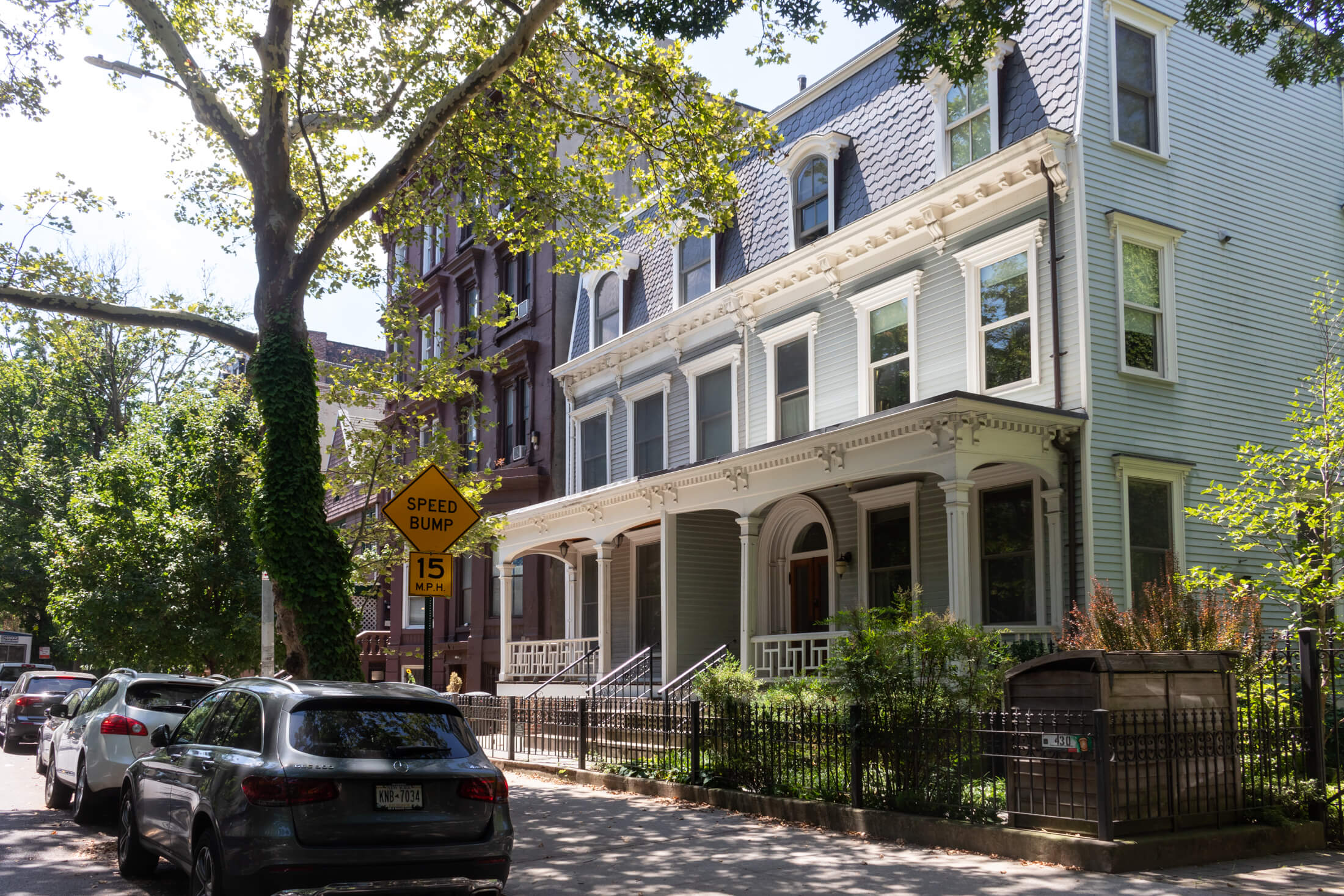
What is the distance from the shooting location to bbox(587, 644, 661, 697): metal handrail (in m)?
21.3

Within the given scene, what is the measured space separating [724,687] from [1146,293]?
8389 millimetres

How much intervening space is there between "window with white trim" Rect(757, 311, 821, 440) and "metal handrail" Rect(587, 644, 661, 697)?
4723 millimetres

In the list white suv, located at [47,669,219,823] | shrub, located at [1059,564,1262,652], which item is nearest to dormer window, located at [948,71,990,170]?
shrub, located at [1059,564,1262,652]

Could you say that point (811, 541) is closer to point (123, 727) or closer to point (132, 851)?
point (123, 727)

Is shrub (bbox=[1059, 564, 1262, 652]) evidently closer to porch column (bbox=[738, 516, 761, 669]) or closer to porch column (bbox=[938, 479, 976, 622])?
porch column (bbox=[938, 479, 976, 622])

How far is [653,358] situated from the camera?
24.7 m

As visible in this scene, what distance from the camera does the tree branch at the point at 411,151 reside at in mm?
15281

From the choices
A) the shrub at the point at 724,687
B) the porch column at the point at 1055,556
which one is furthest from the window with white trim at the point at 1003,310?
the shrub at the point at 724,687

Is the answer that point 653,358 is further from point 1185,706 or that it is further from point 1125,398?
point 1185,706

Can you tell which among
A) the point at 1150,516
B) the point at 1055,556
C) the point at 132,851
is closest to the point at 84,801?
the point at 132,851

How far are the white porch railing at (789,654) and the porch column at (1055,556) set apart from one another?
2999 millimetres

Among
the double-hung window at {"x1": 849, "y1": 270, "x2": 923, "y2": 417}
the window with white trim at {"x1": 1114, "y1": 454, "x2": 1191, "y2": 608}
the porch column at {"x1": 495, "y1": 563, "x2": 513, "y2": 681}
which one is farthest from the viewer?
the porch column at {"x1": 495, "y1": 563, "x2": 513, "y2": 681}

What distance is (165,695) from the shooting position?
12938 millimetres

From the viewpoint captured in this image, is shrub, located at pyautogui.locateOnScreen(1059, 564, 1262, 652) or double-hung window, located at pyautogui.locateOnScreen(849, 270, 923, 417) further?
double-hung window, located at pyautogui.locateOnScreen(849, 270, 923, 417)
